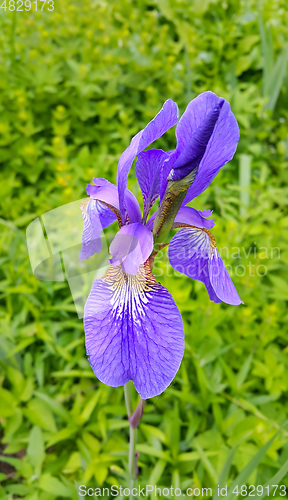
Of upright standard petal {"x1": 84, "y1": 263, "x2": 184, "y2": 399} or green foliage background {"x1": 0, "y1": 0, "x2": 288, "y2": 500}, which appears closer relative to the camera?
upright standard petal {"x1": 84, "y1": 263, "x2": 184, "y2": 399}

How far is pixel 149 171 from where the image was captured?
2.82 ft

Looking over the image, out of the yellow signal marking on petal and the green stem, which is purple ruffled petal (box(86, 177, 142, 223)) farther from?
the green stem

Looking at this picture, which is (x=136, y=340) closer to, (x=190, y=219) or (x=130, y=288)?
(x=130, y=288)

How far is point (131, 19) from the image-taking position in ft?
10.5

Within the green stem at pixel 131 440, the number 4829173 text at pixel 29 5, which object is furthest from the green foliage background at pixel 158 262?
the green stem at pixel 131 440

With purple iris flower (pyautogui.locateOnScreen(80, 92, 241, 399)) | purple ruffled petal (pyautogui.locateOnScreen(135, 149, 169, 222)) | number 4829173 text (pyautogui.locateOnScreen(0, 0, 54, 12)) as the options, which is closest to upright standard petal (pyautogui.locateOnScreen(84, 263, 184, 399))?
purple iris flower (pyautogui.locateOnScreen(80, 92, 241, 399))

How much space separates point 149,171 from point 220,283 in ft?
1.09

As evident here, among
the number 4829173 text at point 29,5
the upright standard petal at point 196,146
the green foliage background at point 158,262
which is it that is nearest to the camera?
the upright standard petal at point 196,146

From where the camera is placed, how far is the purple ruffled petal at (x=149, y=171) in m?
0.83

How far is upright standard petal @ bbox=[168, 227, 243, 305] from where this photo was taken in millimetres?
895

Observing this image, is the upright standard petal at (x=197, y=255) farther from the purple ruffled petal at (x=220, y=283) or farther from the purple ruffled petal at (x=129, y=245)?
the purple ruffled petal at (x=129, y=245)

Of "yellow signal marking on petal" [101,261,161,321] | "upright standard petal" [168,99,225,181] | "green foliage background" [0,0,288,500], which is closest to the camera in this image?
"upright standard petal" [168,99,225,181]

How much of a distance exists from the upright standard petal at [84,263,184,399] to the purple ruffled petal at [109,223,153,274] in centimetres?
9

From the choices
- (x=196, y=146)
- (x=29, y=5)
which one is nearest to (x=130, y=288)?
(x=196, y=146)
